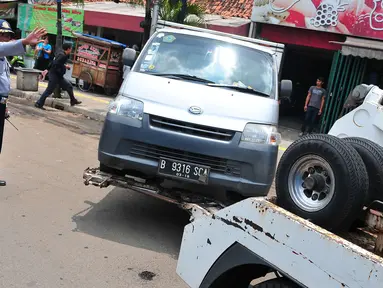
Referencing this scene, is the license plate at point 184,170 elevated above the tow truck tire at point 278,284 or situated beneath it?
situated beneath

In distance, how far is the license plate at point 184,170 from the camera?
4.34 meters

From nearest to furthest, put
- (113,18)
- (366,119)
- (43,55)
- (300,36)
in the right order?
(366,119) < (300,36) < (113,18) < (43,55)

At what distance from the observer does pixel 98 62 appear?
15094 mm

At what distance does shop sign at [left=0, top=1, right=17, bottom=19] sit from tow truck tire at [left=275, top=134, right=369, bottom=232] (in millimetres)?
21667

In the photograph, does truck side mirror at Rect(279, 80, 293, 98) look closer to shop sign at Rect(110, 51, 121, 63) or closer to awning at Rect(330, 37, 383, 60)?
awning at Rect(330, 37, 383, 60)

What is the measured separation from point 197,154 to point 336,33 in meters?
→ 9.65

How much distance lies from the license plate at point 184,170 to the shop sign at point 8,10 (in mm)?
20013

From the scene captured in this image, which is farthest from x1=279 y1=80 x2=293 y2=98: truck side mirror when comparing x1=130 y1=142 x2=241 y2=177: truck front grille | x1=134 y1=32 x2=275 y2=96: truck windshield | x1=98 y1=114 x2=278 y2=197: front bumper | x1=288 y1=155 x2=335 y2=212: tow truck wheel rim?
x1=288 y1=155 x2=335 y2=212: tow truck wheel rim

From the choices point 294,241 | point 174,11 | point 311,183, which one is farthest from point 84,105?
point 294,241

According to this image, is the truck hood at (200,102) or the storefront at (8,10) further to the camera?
the storefront at (8,10)

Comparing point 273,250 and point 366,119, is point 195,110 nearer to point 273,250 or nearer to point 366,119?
point 366,119

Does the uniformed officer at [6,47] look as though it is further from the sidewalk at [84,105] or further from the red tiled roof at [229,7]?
the red tiled roof at [229,7]

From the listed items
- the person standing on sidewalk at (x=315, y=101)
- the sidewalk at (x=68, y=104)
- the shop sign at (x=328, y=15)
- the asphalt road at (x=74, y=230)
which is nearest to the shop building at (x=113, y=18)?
the shop sign at (x=328, y=15)

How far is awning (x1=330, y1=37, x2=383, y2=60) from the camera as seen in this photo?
36.5 ft
